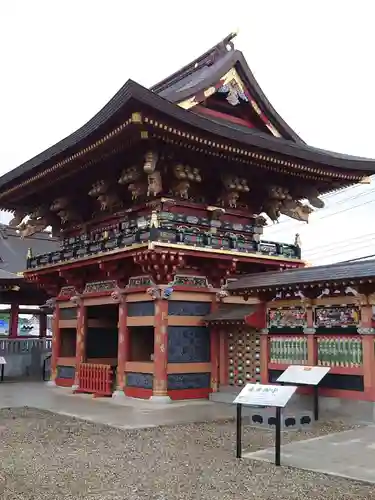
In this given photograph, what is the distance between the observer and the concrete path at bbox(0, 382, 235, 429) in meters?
13.2

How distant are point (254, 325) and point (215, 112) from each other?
29.2 feet

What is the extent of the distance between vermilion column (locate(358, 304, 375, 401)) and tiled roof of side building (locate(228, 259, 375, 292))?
96 centimetres

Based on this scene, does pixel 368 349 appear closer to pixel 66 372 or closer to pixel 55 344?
pixel 66 372

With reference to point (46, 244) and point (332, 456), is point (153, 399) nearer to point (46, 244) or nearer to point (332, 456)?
point (332, 456)

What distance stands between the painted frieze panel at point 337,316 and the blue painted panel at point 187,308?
4.39 m

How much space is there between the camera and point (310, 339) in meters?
14.5

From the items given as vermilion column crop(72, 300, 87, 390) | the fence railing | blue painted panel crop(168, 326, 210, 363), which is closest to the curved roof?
blue painted panel crop(168, 326, 210, 363)

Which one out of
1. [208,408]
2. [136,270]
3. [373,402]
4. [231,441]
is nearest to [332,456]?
[231,441]

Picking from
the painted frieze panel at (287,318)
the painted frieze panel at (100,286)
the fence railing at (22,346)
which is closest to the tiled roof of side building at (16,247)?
the fence railing at (22,346)

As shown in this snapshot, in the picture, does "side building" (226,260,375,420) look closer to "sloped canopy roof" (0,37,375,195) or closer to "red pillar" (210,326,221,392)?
"red pillar" (210,326,221,392)

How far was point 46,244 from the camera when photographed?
4222 cm

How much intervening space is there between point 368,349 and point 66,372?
12657 mm

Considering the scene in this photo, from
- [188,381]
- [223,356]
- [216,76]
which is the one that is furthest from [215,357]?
[216,76]

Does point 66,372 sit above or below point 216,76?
below
